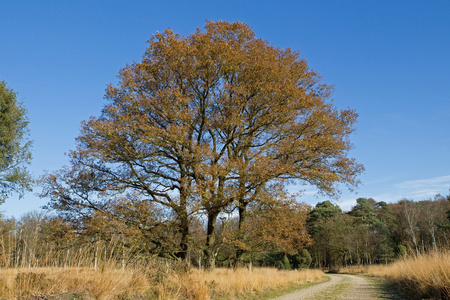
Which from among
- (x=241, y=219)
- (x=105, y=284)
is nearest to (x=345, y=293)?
(x=241, y=219)

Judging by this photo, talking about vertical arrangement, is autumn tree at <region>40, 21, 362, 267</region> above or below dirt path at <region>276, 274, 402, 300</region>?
above

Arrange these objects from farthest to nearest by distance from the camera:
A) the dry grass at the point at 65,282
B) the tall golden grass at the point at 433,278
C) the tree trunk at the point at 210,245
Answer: the tree trunk at the point at 210,245
the tall golden grass at the point at 433,278
the dry grass at the point at 65,282

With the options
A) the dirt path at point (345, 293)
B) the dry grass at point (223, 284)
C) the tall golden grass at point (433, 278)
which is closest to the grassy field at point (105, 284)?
the dry grass at point (223, 284)

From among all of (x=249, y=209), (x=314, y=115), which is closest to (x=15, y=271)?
(x=249, y=209)

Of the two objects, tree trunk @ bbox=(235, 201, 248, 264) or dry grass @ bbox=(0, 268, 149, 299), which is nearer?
dry grass @ bbox=(0, 268, 149, 299)

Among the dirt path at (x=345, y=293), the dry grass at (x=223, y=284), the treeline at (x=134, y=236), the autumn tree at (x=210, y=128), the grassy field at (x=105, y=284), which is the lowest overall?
the dirt path at (x=345, y=293)

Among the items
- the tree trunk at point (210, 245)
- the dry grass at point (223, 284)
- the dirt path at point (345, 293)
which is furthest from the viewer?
the tree trunk at point (210, 245)

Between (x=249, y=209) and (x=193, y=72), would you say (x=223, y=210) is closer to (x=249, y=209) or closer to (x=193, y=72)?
(x=249, y=209)

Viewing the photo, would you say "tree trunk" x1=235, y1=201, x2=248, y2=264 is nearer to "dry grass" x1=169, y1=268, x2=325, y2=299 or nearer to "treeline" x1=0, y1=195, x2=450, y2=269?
"treeline" x1=0, y1=195, x2=450, y2=269

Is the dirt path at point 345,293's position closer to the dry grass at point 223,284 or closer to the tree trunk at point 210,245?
the dry grass at point 223,284

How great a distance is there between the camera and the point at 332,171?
13375 millimetres

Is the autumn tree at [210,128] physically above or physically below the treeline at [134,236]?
above

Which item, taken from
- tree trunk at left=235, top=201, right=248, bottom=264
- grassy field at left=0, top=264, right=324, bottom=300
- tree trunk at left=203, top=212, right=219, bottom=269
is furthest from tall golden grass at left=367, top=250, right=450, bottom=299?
tree trunk at left=203, top=212, right=219, bottom=269

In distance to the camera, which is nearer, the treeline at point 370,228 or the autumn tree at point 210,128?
the autumn tree at point 210,128
